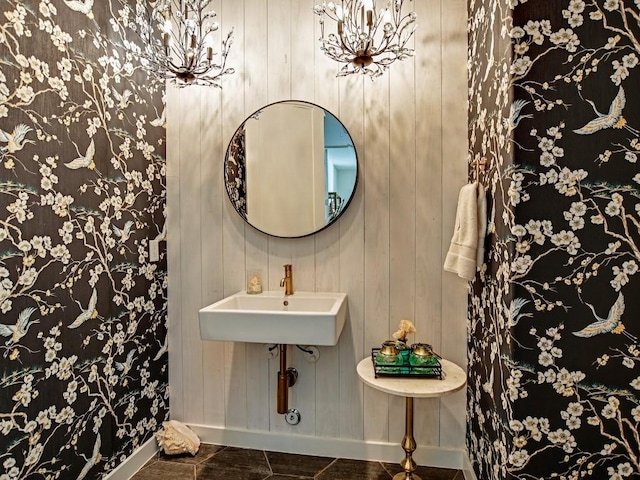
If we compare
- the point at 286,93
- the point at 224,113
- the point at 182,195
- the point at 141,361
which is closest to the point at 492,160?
the point at 286,93

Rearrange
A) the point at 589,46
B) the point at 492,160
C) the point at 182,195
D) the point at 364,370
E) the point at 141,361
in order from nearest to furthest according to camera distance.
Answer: the point at 589,46
the point at 492,160
the point at 364,370
the point at 141,361
the point at 182,195

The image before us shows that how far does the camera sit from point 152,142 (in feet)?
7.18

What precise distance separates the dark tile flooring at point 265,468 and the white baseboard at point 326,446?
0.03 meters

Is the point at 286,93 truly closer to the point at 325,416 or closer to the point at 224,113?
the point at 224,113

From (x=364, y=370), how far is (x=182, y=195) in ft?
4.70

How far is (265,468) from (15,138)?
73.5 inches

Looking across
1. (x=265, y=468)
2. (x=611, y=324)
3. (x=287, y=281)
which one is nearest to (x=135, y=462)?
(x=265, y=468)

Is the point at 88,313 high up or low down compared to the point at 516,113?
down

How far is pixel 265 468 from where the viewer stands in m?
2.03

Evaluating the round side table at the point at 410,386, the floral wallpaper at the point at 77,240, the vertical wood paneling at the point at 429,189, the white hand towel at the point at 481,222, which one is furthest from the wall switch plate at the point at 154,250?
the white hand towel at the point at 481,222

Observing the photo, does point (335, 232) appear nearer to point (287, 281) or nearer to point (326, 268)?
point (326, 268)

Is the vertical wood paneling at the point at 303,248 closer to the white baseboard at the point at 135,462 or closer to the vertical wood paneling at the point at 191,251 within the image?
the vertical wood paneling at the point at 191,251

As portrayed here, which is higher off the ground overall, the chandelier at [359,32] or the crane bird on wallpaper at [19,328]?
the chandelier at [359,32]

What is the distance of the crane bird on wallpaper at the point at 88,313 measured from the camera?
1674 millimetres
